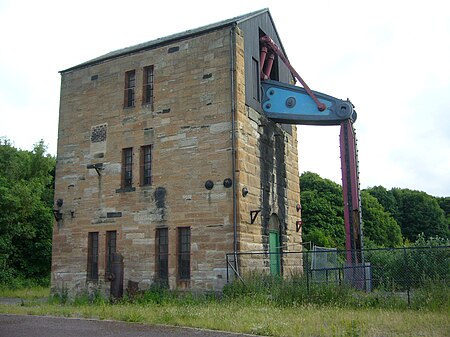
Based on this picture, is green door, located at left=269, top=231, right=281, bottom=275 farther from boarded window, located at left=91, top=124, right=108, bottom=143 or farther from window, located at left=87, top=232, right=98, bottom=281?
boarded window, located at left=91, top=124, right=108, bottom=143

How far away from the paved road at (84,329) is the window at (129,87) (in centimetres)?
898

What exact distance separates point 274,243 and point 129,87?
25.7 feet

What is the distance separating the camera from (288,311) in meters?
11.6

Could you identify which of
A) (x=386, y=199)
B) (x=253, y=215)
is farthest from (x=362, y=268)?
(x=386, y=199)

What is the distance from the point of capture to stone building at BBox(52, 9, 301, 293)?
52.2 ft

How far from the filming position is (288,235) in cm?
1894

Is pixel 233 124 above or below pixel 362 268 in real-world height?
above

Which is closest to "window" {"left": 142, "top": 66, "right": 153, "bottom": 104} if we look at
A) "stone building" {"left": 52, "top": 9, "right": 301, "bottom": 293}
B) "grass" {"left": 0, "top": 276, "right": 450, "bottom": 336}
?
"stone building" {"left": 52, "top": 9, "right": 301, "bottom": 293}

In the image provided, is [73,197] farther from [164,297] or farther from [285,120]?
[285,120]

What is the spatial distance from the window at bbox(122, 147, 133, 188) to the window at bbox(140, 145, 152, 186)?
0.51 meters

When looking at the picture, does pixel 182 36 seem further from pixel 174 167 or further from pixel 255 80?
pixel 174 167

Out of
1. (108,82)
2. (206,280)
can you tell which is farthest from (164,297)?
(108,82)

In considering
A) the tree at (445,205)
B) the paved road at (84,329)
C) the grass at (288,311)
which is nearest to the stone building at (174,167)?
the grass at (288,311)

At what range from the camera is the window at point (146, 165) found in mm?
17531
